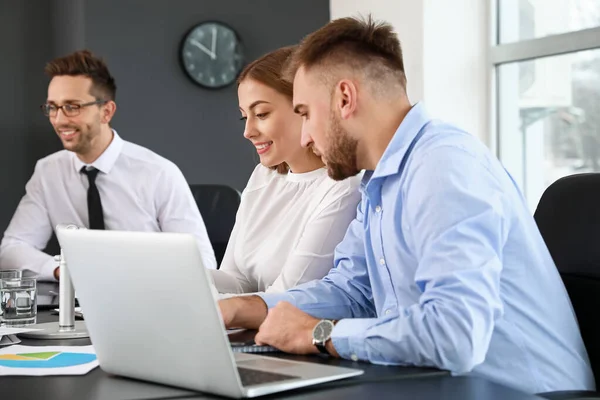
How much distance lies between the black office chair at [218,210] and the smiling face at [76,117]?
0.50 meters

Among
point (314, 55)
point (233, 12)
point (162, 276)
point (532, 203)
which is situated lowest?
point (532, 203)

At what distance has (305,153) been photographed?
2.50 metres

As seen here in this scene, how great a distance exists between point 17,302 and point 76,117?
1961 mm

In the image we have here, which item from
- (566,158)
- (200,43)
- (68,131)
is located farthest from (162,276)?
(200,43)

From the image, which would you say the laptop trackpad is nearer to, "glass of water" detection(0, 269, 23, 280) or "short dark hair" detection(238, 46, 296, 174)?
"glass of water" detection(0, 269, 23, 280)

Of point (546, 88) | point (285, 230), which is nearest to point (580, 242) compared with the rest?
point (285, 230)

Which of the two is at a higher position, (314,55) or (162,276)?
(314,55)

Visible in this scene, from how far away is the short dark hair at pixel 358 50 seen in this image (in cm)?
177

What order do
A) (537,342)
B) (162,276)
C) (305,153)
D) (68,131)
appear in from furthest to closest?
(68,131)
(305,153)
(537,342)
(162,276)

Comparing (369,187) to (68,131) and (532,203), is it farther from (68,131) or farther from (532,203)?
(532,203)

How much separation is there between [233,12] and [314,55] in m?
4.08

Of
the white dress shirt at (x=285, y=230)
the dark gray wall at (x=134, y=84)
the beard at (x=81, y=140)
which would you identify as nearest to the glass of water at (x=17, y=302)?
the white dress shirt at (x=285, y=230)

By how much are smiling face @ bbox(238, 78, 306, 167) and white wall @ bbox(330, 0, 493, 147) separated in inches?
86.2

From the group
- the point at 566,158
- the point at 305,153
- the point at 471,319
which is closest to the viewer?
the point at 471,319
